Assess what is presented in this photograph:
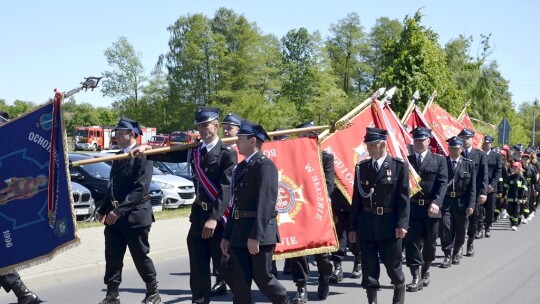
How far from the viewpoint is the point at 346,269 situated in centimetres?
1048

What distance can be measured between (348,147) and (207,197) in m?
3.48

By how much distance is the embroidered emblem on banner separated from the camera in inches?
314

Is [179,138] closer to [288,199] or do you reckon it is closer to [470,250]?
[470,250]

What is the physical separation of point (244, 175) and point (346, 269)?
4816 mm

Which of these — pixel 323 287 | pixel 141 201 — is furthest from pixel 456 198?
pixel 141 201

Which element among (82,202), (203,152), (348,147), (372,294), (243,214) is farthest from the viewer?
(82,202)

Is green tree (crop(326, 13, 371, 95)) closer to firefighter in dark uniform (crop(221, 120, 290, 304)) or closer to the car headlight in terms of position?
the car headlight

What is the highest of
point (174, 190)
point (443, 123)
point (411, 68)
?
point (411, 68)

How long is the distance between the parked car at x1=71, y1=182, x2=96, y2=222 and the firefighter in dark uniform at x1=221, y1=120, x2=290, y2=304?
840cm

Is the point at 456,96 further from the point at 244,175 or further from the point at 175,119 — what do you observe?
the point at 175,119

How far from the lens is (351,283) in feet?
30.7

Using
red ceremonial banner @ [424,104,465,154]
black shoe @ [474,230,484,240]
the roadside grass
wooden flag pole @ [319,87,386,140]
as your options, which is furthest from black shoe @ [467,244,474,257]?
the roadside grass

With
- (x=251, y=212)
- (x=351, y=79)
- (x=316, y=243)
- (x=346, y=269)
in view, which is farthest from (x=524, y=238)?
(x=351, y=79)

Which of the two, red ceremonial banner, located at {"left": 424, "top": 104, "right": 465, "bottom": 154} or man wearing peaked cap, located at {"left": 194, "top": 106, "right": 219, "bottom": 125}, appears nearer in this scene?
man wearing peaked cap, located at {"left": 194, "top": 106, "right": 219, "bottom": 125}
